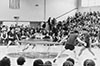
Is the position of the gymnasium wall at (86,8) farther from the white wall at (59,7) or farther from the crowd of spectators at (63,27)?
the crowd of spectators at (63,27)

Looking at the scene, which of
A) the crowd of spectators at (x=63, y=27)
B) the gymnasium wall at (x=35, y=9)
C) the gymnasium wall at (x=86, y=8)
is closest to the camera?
the crowd of spectators at (x=63, y=27)

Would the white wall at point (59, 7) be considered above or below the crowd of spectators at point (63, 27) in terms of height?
above

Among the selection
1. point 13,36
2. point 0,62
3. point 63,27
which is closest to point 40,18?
point 63,27

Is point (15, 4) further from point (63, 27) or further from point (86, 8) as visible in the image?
point (63, 27)

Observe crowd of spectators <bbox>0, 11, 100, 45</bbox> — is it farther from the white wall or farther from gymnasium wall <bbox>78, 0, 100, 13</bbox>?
the white wall

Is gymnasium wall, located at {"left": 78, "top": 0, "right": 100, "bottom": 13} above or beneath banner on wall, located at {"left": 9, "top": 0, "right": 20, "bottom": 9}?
beneath

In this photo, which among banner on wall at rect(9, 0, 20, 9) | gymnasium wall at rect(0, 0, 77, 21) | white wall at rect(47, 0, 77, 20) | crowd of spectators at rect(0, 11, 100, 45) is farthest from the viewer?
white wall at rect(47, 0, 77, 20)

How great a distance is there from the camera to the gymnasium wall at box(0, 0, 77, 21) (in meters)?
24.6

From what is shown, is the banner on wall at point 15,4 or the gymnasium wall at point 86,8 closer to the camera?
the gymnasium wall at point 86,8

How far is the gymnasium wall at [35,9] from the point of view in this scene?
24562 millimetres

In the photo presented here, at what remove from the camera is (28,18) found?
83.1ft

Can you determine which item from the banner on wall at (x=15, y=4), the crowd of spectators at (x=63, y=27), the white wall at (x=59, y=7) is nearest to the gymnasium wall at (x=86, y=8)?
the white wall at (x=59, y=7)

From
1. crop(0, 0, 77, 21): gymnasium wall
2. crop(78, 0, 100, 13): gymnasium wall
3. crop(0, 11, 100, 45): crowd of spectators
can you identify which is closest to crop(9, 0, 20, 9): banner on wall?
crop(0, 0, 77, 21): gymnasium wall

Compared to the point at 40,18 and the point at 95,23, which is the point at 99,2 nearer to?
the point at 95,23
